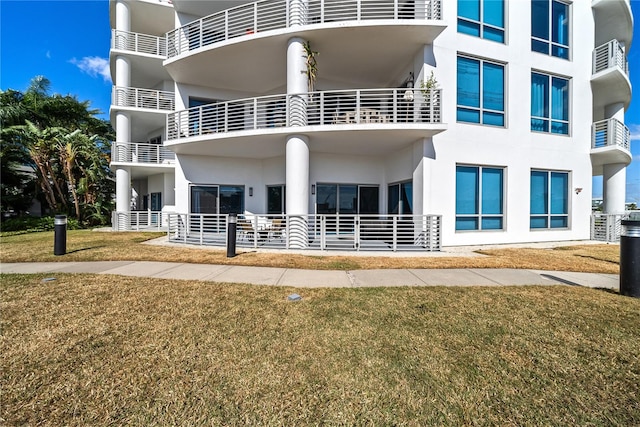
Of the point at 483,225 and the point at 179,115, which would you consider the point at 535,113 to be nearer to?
the point at 483,225

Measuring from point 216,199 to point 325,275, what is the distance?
960 centimetres

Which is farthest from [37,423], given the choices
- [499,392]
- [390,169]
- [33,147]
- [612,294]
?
[33,147]

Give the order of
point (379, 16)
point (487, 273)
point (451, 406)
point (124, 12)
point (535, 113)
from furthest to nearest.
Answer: point (124, 12) → point (535, 113) → point (379, 16) → point (487, 273) → point (451, 406)

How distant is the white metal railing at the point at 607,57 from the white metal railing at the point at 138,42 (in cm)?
2340

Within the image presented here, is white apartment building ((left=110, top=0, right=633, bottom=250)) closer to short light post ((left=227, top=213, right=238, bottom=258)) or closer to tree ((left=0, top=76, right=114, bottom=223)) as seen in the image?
short light post ((left=227, top=213, right=238, bottom=258))

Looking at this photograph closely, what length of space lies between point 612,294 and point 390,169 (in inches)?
333

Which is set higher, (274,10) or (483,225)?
(274,10)

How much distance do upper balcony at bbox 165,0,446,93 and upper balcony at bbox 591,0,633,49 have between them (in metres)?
9.88

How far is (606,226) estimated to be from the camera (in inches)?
491

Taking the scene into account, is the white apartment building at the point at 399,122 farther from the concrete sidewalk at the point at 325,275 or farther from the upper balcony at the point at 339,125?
the concrete sidewalk at the point at 325,275

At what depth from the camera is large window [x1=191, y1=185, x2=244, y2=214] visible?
13267mm

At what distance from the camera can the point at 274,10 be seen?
34.9 feet

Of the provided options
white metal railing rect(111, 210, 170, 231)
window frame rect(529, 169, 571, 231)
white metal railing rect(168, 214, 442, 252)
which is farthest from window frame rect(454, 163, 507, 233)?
white metal railing rect(111, 210, 170, 231)

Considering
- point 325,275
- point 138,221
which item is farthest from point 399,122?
point 138,221
